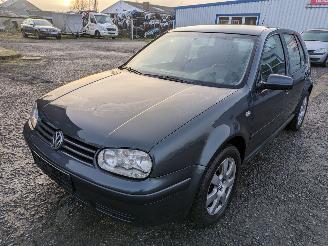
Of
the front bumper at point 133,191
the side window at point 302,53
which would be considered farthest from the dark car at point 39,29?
the front bumper at point 133,191

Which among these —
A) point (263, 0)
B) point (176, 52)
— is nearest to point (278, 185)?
point (176, 52)

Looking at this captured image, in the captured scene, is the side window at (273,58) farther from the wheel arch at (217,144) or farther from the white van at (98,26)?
the white van at (98,26)

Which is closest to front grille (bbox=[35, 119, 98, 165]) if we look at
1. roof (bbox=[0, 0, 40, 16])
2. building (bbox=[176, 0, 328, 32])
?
building (bbox=[176, 0, 328, 32])

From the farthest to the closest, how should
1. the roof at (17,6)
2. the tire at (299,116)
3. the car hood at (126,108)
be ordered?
the roof at (17,6), the tire at (299,116), the car hood at (126,108)

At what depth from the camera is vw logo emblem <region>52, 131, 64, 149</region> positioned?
241cm

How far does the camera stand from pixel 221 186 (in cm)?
282

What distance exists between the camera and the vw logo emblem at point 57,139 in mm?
2406

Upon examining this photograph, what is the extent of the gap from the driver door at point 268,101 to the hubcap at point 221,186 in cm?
43

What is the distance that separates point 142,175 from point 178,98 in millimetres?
883

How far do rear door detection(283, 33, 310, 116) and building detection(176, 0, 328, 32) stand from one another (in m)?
13.6

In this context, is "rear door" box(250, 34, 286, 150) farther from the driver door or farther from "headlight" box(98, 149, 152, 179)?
"headlight" box(98, 149, 152, 179)

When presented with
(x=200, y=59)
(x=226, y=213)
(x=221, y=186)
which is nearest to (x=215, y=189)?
(x=221, y=186)

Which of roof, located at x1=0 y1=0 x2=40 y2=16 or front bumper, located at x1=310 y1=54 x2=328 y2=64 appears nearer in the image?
front bumper, located at x1=310 y1=54 x2=328 y2=64

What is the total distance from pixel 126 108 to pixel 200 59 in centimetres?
125
